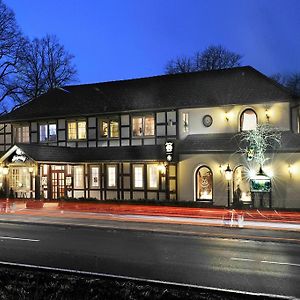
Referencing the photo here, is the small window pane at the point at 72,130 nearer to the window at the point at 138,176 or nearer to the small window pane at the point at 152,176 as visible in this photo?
the window at the point at 138,176

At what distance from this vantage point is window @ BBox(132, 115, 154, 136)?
104ft

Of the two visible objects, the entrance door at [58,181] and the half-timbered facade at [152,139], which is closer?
the half-timbered facade at [152,139]

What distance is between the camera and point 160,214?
81.5 ft

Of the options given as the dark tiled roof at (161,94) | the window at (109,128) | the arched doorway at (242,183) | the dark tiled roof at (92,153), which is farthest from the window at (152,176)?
the arched doorway at (242,183)

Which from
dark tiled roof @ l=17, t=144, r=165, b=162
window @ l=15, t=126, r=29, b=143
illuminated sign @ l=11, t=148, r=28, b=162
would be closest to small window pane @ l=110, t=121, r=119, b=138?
dark tiled roof @ l=17, t=144, r=165, b=162

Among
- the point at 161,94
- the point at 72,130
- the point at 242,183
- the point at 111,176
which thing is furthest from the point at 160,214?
the point at 72,130

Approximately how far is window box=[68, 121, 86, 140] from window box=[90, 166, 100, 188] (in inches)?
98.3

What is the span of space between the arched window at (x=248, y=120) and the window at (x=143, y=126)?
6096 millimetres

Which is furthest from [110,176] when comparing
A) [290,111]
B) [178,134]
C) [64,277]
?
[64,277]

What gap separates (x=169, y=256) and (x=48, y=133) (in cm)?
2358

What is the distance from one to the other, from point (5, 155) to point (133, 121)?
9097 mm

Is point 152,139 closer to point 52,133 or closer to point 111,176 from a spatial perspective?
point 111,176

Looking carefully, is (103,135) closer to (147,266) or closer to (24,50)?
(24,50)

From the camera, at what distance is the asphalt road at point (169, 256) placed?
11070 millimetres
